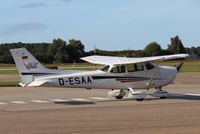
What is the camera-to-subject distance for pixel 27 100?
2552cm

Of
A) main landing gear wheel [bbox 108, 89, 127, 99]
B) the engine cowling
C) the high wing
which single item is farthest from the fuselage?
the engine cowling

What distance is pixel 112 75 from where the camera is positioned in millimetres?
24922

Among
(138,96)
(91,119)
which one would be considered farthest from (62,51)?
(91,119)

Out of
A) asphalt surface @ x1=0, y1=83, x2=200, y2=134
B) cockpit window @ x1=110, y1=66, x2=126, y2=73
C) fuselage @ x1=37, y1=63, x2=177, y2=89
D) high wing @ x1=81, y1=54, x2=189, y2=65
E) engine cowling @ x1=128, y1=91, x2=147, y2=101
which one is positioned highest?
high wing @ x1=81, y1=54, x2=189, y2=65

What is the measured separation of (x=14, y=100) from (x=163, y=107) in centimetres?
870

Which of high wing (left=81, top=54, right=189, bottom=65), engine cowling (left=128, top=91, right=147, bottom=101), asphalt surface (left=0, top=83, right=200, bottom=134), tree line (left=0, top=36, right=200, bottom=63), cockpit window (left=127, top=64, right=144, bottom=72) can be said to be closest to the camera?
asphalt surface (left=0, top=83, right=200, bottom=134)

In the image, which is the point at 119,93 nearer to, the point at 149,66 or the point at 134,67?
the point at 134,67

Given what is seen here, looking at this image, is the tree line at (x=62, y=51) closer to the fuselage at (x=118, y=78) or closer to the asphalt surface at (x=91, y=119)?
the fuselage at (x=118, y=78)

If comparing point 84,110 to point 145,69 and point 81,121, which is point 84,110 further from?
point 145,69

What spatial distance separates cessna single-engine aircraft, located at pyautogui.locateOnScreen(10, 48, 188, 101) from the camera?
23.9m

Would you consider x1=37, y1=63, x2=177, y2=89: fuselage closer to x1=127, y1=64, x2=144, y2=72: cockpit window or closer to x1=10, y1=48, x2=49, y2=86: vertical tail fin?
x1=127, y1=64, x2=144, y2=72: cockpit window

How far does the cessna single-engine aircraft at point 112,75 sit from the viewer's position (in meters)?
23.9

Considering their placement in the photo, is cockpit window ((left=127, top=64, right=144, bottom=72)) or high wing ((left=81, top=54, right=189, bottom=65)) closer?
high wing ((left=81, top=54, right=189, bottom=65))

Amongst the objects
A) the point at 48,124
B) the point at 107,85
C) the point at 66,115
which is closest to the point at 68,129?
the point at 48,124
